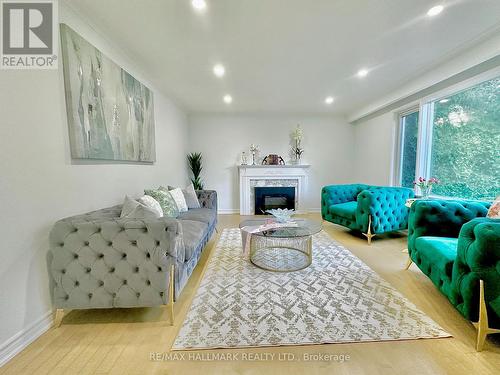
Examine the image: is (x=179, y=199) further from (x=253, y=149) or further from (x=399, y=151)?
(x=399, y=151)

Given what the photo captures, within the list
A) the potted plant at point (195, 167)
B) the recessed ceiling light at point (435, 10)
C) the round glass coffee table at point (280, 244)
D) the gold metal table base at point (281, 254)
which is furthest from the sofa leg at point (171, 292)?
the potted plant at point (195, 167)

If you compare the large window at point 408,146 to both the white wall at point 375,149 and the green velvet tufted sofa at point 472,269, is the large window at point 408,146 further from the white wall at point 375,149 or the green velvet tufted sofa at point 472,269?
the green velvet tufted sofa at point 472,269

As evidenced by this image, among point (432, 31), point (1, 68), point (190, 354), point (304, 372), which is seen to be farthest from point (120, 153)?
point (432, 31)

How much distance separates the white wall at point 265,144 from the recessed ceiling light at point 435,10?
136 inches

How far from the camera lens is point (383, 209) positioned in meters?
3.09

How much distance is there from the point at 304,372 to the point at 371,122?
4.96 m

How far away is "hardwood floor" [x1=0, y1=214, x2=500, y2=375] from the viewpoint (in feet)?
3.91

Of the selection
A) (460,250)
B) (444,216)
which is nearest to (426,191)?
(444,216)

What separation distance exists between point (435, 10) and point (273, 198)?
13.4ft

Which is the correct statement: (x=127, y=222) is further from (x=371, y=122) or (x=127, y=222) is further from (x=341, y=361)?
(x=371, y=122)

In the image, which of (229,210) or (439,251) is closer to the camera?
(439,251)

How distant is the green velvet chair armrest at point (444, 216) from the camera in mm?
2008

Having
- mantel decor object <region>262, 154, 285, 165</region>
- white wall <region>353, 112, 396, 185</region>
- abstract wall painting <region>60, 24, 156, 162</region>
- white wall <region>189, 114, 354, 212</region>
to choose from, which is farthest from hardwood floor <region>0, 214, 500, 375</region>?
mantel decor object <region>262, 154, 285, 165</region>

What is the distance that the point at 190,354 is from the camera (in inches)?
50.9
